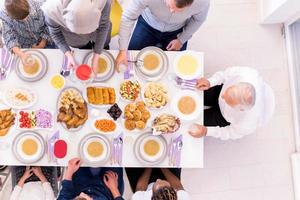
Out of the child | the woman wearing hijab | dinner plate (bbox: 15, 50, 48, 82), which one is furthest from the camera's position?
dinner plate (bbox: 15, 50, 48, 82)

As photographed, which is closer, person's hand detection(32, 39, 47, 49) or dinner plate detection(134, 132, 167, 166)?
dinner plate detection(134, 132, 167, 166)

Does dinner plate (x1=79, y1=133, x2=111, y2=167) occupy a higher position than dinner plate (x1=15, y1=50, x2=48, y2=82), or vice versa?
dinner plate (x1=15, y1=50, x2=48, y2=82)

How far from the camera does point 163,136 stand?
208 centimetres

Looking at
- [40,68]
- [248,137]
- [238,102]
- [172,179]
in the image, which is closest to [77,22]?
[40,68]

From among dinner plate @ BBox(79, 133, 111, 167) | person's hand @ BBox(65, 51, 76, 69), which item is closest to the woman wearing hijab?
person's hand @ BBox(65, 51, 76, 69)

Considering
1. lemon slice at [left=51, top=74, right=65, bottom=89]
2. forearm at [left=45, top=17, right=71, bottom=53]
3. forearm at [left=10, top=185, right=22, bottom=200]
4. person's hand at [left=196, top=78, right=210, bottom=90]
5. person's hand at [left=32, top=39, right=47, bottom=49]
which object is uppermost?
person's hand at [left=32, top=39, right=47, bottom=49]

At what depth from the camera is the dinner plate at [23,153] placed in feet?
6.70

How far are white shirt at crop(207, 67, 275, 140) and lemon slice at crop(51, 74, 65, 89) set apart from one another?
0.85 meters

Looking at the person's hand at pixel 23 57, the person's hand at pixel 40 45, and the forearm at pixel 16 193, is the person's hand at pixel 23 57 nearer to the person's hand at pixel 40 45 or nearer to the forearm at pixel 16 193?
the person's hand at pixel 40 45

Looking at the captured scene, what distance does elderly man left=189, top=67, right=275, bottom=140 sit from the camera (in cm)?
200

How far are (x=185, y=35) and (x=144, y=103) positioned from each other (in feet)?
1.85

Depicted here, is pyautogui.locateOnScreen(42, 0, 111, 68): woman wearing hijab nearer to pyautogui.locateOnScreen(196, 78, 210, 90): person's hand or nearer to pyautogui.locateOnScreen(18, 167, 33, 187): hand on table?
pyautogui.locateOnScreen(196, 78, 210, 90): person's hand

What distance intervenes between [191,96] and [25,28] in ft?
3.38

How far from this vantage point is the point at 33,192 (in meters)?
2.21
